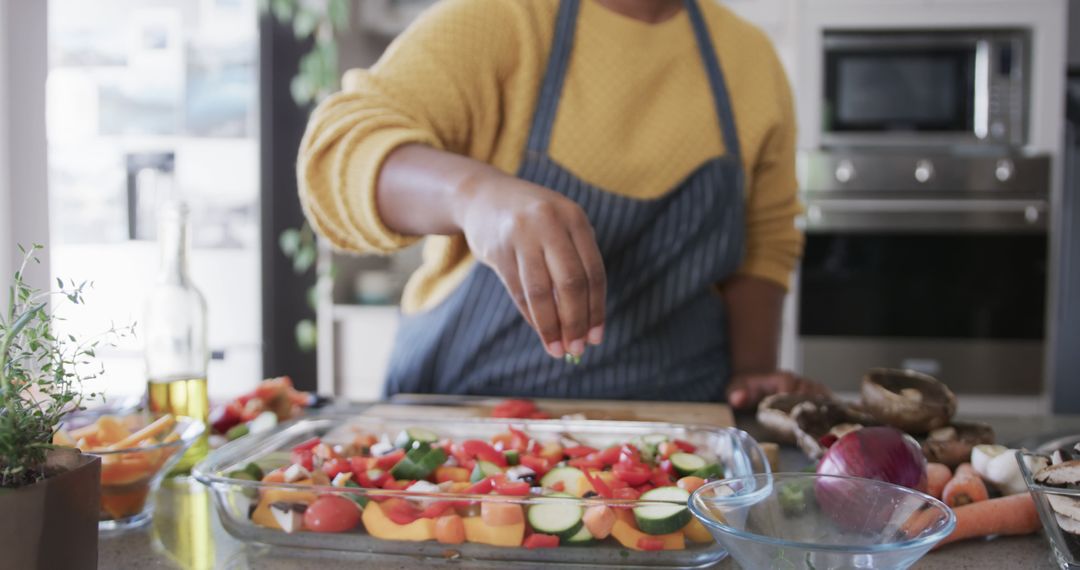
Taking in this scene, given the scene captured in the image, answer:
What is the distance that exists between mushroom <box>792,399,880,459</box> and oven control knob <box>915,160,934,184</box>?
180cm

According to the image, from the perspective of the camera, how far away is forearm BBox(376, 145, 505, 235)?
922mm

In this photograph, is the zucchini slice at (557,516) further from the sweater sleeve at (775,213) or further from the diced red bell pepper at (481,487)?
the sweater sleeve at (775,213)

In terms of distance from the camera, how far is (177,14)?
7.54 feet

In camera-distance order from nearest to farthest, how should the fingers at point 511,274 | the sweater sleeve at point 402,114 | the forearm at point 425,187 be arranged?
the fingers at point 511,274, the forearm at point 425,187, the sweater sleeve at point 402,114

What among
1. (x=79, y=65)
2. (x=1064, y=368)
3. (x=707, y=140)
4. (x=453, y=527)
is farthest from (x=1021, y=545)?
(x=1064, y=368)

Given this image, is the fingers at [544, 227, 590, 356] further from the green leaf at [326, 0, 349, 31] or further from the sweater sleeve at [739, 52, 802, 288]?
the green leaf at [326, 0, 349, 31]

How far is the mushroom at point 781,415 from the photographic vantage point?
989 mm

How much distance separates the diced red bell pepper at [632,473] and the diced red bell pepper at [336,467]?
0.21 metres

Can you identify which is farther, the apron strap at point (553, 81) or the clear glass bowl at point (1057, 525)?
the apron strap at point (553, 81)

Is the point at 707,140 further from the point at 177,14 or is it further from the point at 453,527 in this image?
the point at 177,14

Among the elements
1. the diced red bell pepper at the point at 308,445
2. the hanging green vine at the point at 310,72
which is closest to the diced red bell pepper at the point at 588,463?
the diced red bell pepper at the point at 308,445

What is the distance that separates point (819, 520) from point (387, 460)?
352 millimetres

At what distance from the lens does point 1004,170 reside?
2518mm

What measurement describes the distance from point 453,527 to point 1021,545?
1.42 ft
